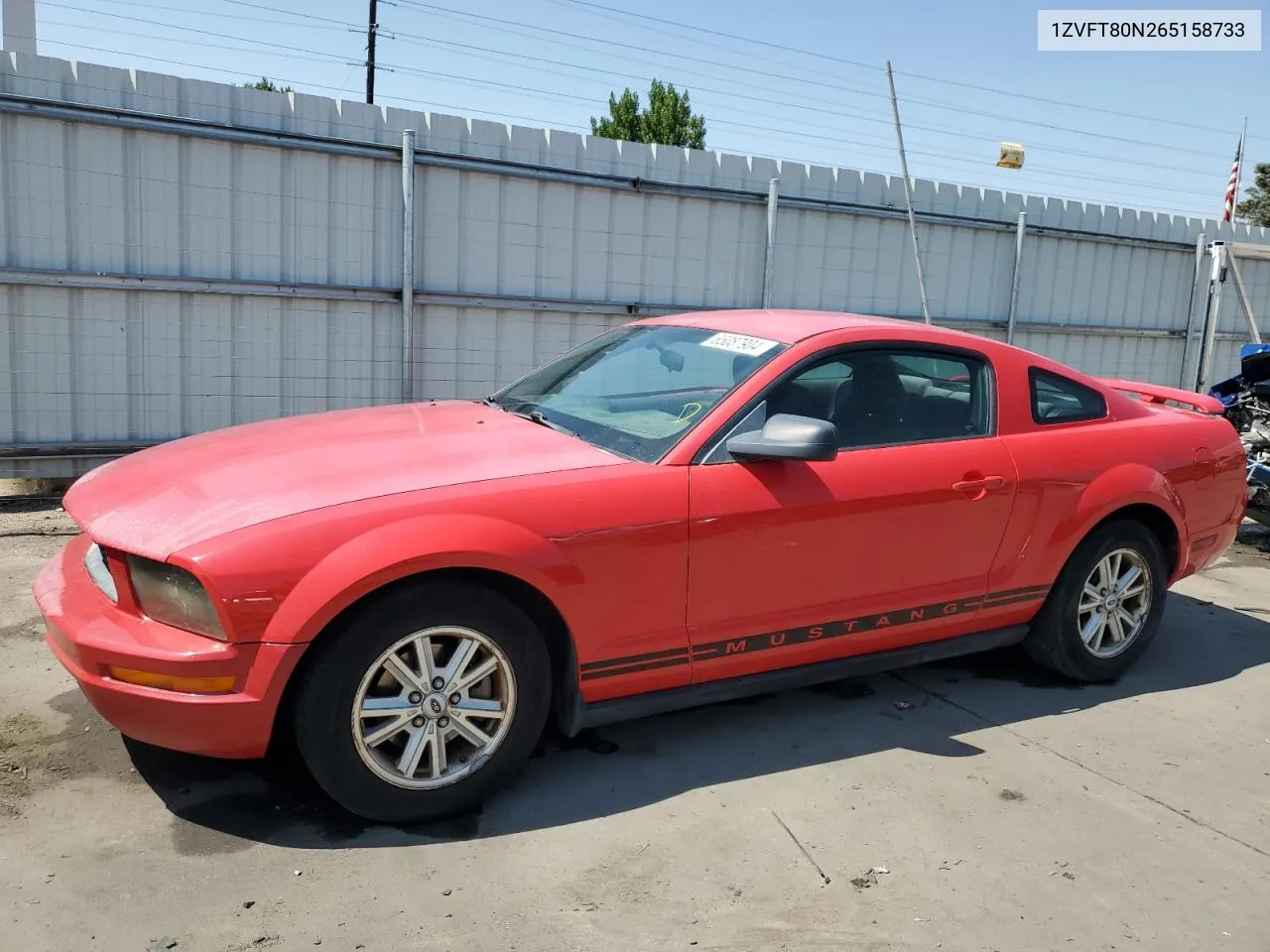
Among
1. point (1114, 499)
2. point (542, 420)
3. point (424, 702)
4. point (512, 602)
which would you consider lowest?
point (424, 702)

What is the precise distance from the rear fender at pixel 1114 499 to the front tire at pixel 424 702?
2.38 meters

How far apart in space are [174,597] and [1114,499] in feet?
12.0

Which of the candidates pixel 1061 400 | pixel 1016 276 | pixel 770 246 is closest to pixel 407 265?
pixel 770 246

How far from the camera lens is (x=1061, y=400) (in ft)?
14.7

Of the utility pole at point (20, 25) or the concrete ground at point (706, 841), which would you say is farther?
the utility pole at point (20, 25)

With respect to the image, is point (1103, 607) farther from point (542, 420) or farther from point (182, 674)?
point (182, 674)

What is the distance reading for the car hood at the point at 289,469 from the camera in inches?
120

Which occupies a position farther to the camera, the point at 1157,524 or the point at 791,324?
the point at 1157,524

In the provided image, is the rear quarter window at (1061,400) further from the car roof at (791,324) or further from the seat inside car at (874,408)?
the seat inside car at (874,408)

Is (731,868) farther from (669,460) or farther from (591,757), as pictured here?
(669,460)

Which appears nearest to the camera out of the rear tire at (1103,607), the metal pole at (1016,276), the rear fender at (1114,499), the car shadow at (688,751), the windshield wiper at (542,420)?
the car shadow at (688,751)

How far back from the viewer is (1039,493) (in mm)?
4211

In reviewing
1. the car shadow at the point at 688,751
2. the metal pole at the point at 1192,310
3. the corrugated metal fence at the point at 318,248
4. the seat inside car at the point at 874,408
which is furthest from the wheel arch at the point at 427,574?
the metal pole at the point at 1192,310

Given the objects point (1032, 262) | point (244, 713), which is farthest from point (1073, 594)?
point (1032, 262)
